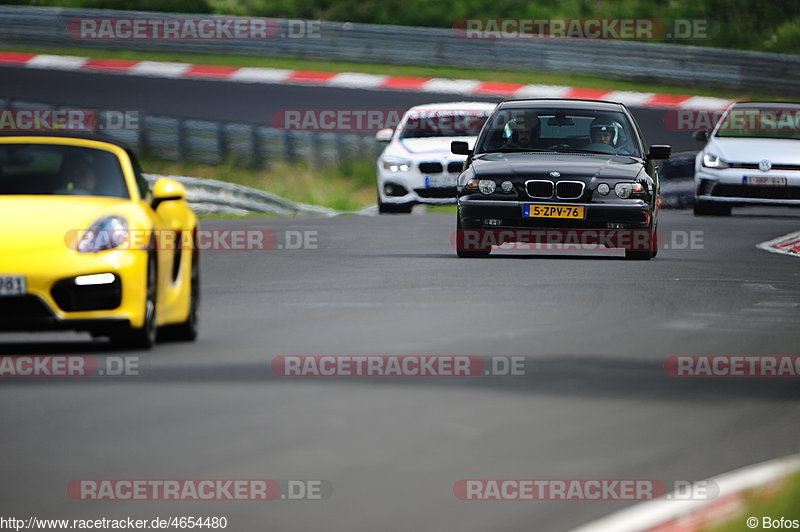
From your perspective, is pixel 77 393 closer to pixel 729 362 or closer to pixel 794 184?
pixel 729 362

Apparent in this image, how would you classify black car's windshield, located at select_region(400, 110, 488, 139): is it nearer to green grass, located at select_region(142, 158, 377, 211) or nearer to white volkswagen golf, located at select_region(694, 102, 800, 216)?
white volkswagen golf, located at select_region(694, 102, 800, 216)

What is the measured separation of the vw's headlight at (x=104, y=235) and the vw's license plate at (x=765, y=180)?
14.1 m


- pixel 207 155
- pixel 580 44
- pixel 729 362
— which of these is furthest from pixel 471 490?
pixel 580 44

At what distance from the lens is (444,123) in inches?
970

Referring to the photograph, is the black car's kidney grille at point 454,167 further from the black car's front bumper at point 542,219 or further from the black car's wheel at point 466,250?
the black car's front bumper at point 542,219

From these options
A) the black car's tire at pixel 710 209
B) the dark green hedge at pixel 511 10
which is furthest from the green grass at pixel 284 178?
the dark green hedge at pixel 511 10

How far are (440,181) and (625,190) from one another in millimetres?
7153

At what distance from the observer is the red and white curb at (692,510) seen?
19.5 ft
